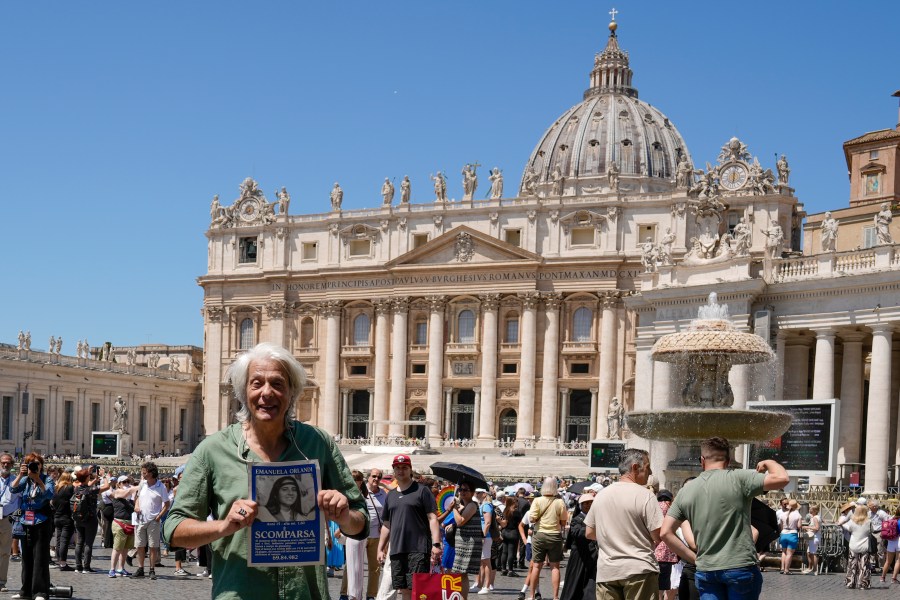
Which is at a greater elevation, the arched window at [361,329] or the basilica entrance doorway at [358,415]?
the arched window at [361,329]

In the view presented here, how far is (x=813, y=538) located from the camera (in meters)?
19.6

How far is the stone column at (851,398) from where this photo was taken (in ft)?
104

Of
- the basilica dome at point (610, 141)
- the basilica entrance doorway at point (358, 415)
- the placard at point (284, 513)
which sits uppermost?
the basilica dome at point (610, 141)

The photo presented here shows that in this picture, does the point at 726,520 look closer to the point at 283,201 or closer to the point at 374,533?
the point at 374,533

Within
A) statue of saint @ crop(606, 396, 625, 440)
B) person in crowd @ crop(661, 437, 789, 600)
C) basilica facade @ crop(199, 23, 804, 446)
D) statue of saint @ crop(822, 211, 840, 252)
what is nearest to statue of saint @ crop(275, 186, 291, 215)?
basilica facade @ crop(199, 23, 804, 446)

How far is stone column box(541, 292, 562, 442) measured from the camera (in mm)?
66625

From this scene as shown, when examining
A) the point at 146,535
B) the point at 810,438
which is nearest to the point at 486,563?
the point at 146,535

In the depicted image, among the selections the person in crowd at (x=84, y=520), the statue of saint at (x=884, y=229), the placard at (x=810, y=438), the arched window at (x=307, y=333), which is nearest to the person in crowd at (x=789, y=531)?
the placard at (x=810, y=438)

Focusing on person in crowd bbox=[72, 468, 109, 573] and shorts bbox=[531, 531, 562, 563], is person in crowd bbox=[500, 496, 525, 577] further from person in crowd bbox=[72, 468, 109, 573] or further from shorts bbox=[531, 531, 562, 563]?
person in crowd bbox=[72, 468, 109, 573]

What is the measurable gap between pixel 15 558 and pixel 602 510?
13144mm

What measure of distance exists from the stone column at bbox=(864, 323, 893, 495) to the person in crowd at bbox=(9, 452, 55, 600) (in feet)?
70.1

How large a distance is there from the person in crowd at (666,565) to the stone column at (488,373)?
184ft

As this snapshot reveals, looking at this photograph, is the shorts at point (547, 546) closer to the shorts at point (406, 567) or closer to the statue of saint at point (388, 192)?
the shorts at point (406, 567)

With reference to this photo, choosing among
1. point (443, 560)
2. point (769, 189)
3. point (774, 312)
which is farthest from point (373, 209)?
point (443, 560)
